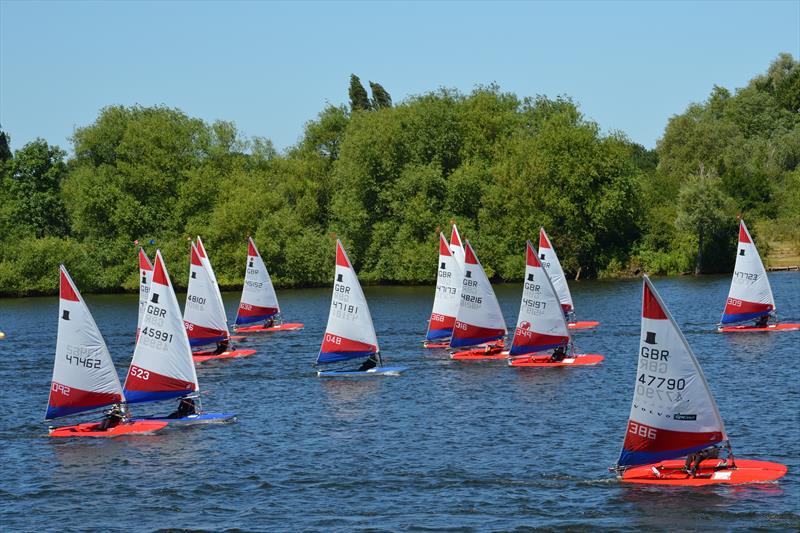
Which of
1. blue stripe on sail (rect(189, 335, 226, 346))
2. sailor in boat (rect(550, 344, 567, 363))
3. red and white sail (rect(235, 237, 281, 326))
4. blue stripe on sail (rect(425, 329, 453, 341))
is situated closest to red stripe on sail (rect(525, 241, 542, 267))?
sailor in boat (rect(550, 344, 567, 363))

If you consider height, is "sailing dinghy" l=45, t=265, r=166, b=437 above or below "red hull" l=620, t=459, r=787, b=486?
above

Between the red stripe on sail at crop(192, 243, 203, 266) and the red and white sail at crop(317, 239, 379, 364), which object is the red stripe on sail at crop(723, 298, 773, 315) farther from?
the red stripe on sail at crop(192, 243, 203, 266)

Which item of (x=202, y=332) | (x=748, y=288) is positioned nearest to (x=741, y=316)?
(x=748, y=288)

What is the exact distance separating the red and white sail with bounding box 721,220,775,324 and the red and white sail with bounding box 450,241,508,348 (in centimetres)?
1781

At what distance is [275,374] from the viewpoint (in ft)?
233

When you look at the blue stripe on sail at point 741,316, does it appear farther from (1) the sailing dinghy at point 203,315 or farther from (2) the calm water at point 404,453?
(1) the sailing dinghy at point 203,315

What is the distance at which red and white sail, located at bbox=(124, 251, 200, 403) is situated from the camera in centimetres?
A: 5272

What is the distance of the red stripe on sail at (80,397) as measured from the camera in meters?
50.9

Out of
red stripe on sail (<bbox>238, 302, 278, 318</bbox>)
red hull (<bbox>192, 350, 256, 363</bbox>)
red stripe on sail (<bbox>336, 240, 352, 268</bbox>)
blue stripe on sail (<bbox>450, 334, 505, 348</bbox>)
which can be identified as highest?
red stripe on sail (<bbox>336, 240, 352, 268</bbox>)

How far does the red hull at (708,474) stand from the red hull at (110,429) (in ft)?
72.7

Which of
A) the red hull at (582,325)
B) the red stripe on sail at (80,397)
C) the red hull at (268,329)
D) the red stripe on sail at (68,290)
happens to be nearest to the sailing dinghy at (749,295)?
the red hull at (582,325)

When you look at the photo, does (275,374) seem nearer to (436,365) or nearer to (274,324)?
(436,365)

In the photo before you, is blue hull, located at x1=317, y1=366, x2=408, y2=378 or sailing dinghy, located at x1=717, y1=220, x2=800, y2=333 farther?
sailing dinghy, located at x1=717, y1=220, x2=800, y2=333

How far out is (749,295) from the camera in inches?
3127
